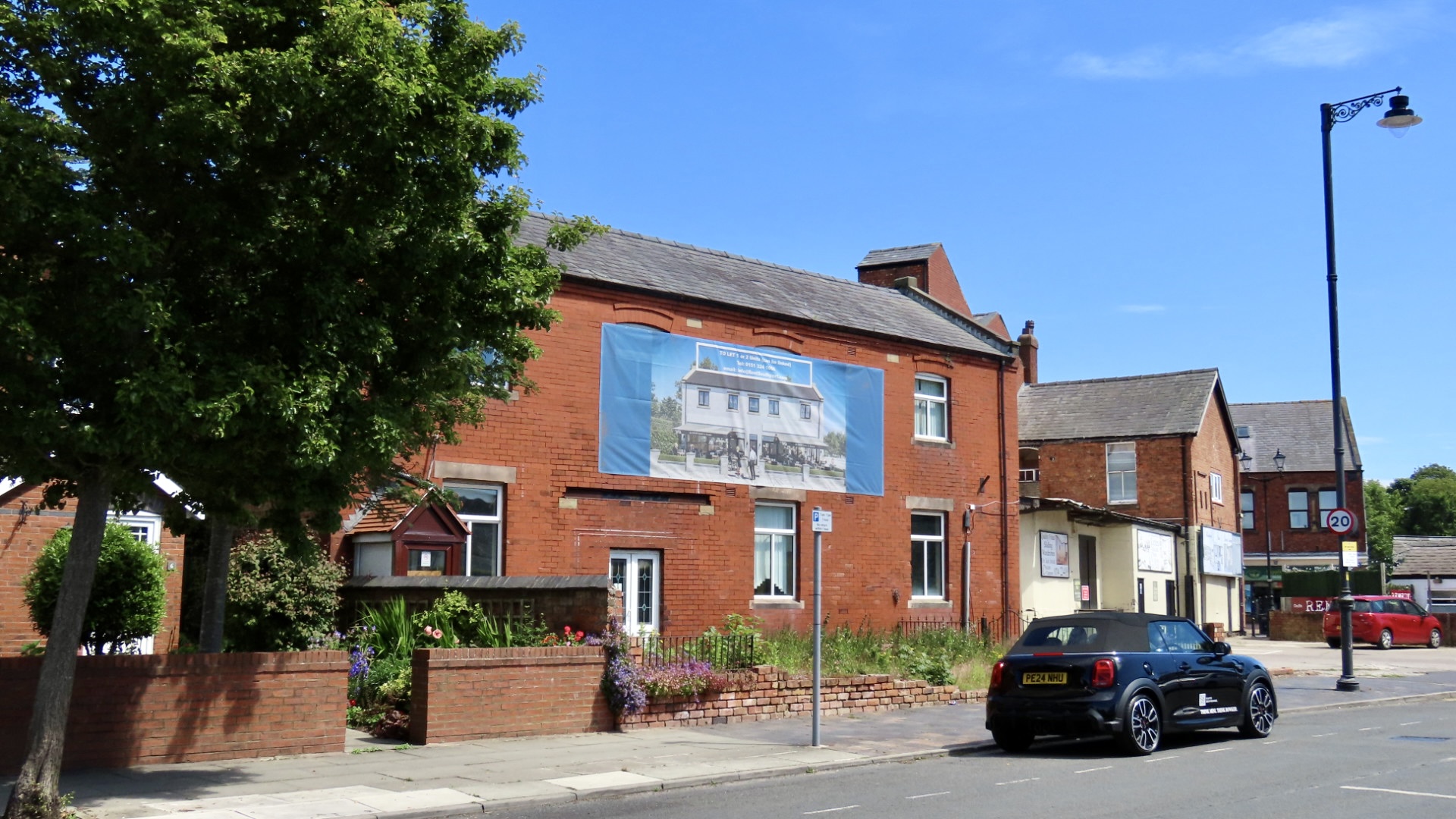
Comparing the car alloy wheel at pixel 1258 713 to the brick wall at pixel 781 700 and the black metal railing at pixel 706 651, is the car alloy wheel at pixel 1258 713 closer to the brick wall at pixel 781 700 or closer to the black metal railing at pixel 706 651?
the brick wall at pixel 781 700

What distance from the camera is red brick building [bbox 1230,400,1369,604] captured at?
57.2 meters

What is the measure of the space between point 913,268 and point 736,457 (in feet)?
43.7

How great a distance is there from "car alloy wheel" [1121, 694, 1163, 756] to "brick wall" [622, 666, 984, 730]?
4.26 meters

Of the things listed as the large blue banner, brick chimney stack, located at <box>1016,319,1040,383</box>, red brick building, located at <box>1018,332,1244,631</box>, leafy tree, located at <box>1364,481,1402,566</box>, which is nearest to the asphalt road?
the large blue banner

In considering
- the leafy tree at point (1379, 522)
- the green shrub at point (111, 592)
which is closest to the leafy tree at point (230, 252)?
the green shrub at point (111, 592)

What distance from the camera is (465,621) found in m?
15.2

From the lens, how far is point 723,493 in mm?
22734

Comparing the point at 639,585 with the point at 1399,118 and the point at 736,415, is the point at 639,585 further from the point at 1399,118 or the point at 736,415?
the point at 1399,118

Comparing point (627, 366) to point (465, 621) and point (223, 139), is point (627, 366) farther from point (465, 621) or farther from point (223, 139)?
point (223, 139)

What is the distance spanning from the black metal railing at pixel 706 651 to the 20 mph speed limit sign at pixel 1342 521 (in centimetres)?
1122

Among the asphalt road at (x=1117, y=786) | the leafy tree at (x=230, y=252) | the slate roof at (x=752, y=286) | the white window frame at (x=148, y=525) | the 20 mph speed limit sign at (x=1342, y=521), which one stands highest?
the slate roof at (x=752, y=286)

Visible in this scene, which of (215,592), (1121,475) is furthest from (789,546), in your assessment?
(1121,475)

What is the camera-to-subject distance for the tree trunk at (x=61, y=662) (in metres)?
8.98

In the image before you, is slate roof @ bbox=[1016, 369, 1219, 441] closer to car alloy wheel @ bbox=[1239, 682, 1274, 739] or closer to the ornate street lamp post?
the ornate street lamp post
